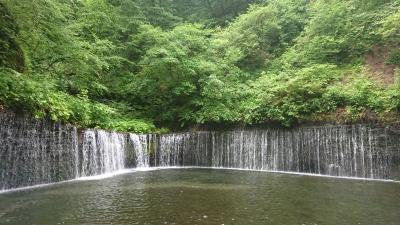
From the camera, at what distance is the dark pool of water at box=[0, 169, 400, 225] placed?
641 cm

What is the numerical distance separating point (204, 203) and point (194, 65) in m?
12.1

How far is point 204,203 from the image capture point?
25.6 feet

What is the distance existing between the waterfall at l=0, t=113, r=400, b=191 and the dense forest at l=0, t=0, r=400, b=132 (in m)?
0.56

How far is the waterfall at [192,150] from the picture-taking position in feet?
33.7

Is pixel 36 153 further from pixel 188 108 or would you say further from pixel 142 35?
pixel 142 35

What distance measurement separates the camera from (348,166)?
13656 millimetres

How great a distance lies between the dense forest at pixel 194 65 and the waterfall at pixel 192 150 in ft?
1.84

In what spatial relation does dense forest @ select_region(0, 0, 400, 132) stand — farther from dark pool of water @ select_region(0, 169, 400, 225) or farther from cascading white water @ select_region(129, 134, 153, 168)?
dark pool of water @ select_region(0, 169, 400, 225)

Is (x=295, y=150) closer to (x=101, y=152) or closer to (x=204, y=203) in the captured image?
(x=101, y=152)

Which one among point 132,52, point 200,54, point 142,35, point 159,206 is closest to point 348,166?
point 159,206

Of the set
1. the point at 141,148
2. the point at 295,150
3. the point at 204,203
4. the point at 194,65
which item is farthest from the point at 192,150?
the point at 204,203

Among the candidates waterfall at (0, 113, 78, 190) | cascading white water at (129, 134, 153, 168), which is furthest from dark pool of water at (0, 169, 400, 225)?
cascading white water at (129, 134, 153, 168)

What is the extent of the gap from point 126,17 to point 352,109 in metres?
15.4

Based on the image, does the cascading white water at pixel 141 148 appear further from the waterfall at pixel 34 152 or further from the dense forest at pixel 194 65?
the waterfall at pixel 34 152
